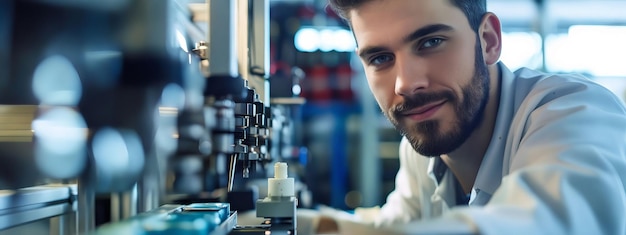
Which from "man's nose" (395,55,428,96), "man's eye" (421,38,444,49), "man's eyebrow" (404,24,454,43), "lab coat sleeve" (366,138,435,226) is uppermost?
Result: "man's eyebrow" (404,24,454,43)

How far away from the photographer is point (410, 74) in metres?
0.98

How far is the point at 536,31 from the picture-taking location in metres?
4.18

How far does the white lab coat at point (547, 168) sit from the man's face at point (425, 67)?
9 centimetres

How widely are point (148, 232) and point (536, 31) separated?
13.7ft

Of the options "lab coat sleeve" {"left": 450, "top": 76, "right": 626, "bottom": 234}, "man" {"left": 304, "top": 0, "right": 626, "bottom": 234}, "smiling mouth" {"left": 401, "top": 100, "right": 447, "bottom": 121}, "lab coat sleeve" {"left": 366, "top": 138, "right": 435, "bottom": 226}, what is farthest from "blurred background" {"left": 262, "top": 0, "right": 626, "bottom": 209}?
"lab coat sleeve" {"left": 450, "top": 76, "right": 626, "bottom": 234}

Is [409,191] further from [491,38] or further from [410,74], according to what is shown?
[410,74]

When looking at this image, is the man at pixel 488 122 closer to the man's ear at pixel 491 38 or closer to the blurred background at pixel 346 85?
the man's ear at pixel 491 38

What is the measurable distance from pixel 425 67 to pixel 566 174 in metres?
0.41

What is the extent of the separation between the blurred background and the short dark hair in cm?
273

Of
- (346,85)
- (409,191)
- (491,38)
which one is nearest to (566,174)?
(491,38)

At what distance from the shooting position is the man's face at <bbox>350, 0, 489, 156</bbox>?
39.2 inches

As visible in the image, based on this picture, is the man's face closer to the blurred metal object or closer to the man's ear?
the man's ear

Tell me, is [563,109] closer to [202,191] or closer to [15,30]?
[202,191]

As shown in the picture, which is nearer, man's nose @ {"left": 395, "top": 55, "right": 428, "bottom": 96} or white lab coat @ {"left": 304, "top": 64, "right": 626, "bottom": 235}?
white lab coat @ {"left": 304, "top": 64, "right": 626, "bottom": 235}
